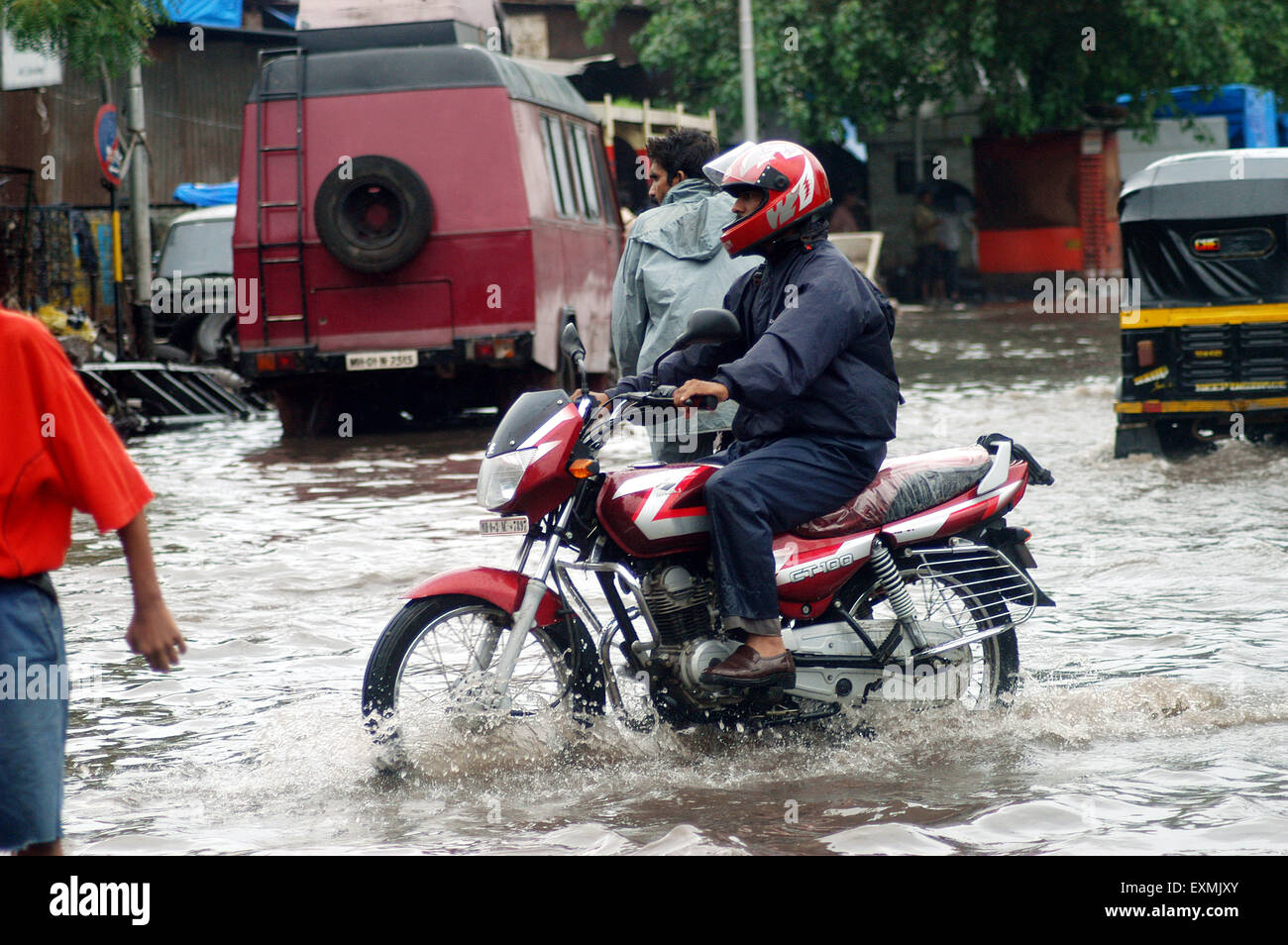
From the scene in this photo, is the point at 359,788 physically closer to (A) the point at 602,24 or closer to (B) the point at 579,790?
(B) the point at 579,790

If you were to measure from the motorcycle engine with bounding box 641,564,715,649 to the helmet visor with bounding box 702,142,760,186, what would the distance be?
43.2 inches

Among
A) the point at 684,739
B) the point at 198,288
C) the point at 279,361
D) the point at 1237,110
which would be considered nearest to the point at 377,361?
the point at 279,361

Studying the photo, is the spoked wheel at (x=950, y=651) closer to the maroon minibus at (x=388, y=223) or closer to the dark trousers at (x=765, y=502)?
the dark trousers at (x=765, y=502)

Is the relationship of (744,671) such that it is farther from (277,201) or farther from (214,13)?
(214,13)

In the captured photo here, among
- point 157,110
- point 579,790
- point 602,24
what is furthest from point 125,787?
point 602,24

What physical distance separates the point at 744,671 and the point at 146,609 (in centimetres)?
209

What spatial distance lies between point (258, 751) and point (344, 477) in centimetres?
690

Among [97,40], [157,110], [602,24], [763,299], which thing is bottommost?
[763,299]

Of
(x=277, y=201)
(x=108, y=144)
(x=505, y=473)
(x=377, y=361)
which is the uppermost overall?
(x=108, y=144)

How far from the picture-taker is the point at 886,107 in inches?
1281

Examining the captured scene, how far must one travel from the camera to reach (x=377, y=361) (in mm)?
13727

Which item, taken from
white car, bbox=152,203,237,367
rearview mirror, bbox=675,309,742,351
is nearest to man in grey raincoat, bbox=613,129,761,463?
rearview mirror, bbox=675,309,742,351

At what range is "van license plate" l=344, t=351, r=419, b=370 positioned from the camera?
13688mm
